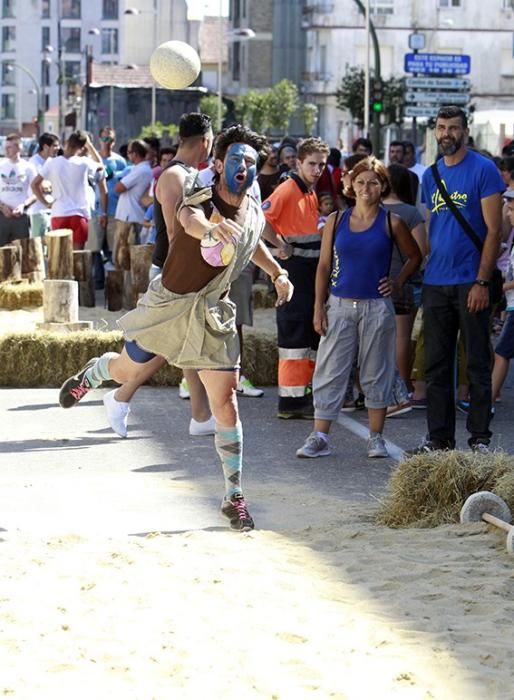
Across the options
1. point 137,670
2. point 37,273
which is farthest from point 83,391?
point 37,273

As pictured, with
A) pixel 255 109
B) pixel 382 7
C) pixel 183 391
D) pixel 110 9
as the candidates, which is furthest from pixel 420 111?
pixel 110 9

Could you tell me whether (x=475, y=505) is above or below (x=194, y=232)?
below

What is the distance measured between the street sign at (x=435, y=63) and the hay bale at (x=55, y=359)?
2301 cm

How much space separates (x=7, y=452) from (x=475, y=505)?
327 centimetres

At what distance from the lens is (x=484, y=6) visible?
3647 inches

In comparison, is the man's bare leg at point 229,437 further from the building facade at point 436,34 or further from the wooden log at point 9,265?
the building facade at point 436,34

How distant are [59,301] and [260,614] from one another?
8.31 m

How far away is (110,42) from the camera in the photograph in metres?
166

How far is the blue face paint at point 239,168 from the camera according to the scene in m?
7.53

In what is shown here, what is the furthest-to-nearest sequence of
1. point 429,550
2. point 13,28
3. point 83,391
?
point 13,28 < point 83,391 < point 429,550

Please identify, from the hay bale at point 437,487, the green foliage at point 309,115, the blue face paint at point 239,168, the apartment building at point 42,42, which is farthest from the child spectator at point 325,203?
the apartment building at point 42,42

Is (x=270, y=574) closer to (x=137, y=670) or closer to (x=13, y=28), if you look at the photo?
(x=137, y=670)

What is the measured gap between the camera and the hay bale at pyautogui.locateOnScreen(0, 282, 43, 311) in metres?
17.1

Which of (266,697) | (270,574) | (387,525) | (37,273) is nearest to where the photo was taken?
(266,697)
